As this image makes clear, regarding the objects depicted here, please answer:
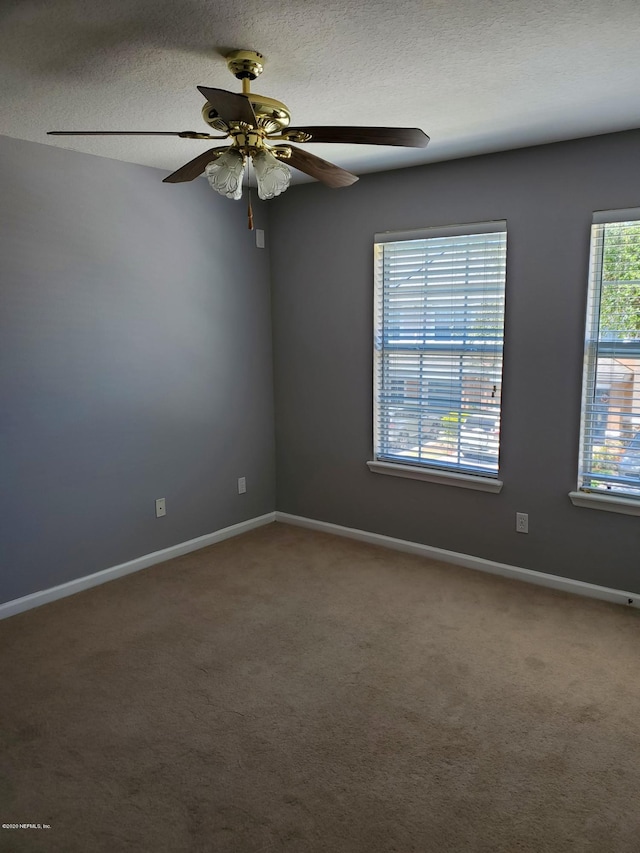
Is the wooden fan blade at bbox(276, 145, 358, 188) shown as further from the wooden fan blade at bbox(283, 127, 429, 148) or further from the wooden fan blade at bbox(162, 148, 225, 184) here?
the wooden fan blade at bbox(162, 148, 225, 184)

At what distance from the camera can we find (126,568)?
3723mm

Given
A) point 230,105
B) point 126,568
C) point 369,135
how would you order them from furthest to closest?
1. point 126,568
2. point 369,135
3. point 230,105

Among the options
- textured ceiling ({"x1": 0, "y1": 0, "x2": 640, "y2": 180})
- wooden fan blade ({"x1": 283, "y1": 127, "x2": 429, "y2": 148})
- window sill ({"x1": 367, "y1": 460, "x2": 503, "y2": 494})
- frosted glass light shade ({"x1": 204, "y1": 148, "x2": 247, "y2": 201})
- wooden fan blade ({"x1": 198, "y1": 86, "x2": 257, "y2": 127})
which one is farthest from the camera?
window sill ({"x1": 367, "y1": 460, "x2": 503, "y2": 494})

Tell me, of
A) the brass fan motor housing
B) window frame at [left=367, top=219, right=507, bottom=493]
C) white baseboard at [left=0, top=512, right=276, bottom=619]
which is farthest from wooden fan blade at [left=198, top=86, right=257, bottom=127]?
white baseboard at [left=0, top=512, right=276, bottom=619]

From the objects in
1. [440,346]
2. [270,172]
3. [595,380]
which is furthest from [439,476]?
[270,172]

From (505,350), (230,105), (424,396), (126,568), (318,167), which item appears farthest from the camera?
(424,396)

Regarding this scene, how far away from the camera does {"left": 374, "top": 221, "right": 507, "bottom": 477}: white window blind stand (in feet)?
11.5

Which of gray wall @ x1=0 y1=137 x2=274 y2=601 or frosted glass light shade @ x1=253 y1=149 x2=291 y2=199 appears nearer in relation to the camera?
frosted glass light shade @ x1=253 y1=149 x2=291 y2=199

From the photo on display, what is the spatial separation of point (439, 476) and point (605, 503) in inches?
38.6

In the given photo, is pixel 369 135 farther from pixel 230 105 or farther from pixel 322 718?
pixel 322 718

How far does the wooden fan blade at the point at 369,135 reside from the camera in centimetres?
193

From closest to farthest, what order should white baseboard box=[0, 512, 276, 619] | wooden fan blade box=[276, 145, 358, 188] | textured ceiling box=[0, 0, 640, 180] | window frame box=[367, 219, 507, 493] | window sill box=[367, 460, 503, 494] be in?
textured ceiling box=[0, 0, 640, 180] → wooden fan blade box=[276, 145, 358, 188] → white baseboard box=[0, 512, 276, 619] → window frame box=[367, 219, 507, 493] → window sill box=[367, 460, 503, 494]

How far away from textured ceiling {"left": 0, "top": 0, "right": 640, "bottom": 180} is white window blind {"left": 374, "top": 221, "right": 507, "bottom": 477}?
723 mm

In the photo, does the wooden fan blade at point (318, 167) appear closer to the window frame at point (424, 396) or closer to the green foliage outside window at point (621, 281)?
the window frame at point (424, 396)
